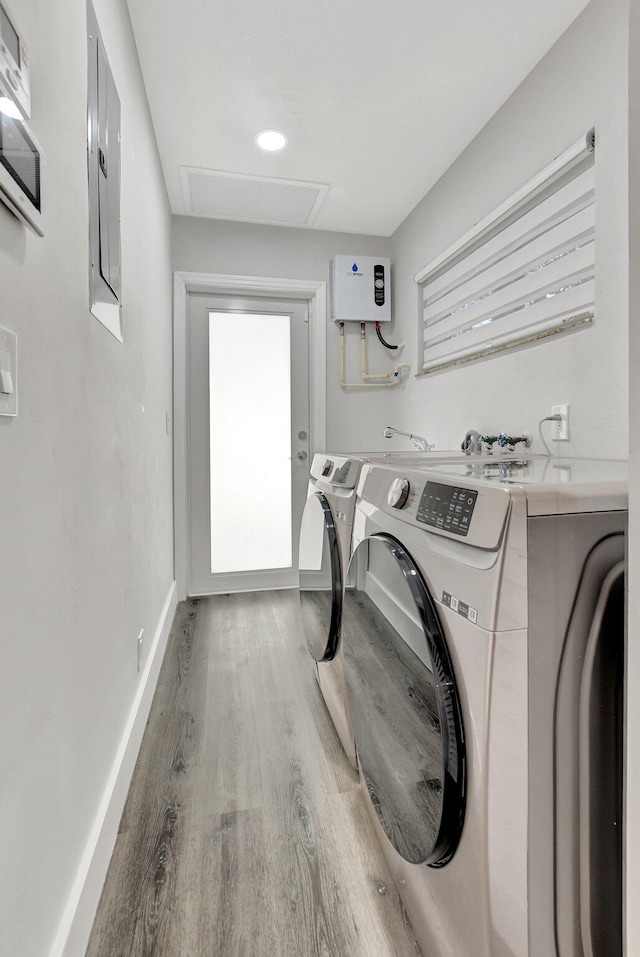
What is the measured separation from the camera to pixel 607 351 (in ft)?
4.93

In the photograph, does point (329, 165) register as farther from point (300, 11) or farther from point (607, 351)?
point (607, 351)

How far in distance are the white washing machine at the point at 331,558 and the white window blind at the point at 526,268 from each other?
2.04 ft

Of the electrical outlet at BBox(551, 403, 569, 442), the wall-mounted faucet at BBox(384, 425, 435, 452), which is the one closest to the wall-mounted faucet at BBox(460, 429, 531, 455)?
the electrical outlet at BBox(551, 403, 569, 442)

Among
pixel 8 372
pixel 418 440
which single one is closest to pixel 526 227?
pixel 418 440

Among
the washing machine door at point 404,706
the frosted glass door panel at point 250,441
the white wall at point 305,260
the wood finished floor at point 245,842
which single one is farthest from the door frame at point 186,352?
the washing machine door at point 404,706

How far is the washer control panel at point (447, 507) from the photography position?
28.7 inches

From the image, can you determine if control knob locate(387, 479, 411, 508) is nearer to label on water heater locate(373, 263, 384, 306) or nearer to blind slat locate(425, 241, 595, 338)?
blind slat locate(425, 241, 595, 338)

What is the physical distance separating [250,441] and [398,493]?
7.62 feet

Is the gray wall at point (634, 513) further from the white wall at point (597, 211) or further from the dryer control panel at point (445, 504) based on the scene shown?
the white wall at point (597, 211)

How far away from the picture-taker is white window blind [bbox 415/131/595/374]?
1.59 m

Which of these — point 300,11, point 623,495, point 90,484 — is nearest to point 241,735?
point 90,484

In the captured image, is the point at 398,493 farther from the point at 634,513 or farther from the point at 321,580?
the point at 321,580

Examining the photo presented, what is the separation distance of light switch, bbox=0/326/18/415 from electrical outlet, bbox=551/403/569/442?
165 centimetres

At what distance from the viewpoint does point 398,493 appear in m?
0.97
